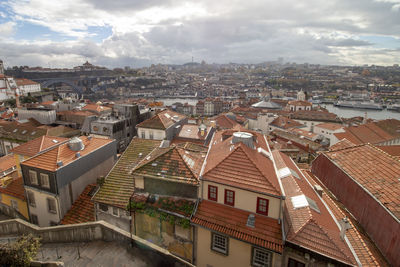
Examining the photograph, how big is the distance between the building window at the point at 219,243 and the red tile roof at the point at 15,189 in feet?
50.3

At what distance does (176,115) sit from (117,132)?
9491 millimetres

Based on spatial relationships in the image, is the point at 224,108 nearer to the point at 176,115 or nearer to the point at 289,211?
the point at 176,115

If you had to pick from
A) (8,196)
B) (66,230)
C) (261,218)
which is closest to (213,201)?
(261,218)

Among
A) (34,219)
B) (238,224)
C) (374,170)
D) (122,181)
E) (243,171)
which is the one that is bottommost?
(34,219)

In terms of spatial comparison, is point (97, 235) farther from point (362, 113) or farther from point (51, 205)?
point (362, 113)

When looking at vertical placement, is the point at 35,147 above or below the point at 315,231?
above

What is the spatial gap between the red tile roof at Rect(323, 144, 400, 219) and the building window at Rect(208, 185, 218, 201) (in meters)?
8.27

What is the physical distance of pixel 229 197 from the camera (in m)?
11.5

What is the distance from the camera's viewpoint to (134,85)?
187250 millimetres

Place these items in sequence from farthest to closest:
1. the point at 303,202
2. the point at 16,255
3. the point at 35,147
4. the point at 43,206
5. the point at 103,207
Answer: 1. the point at 35,147
2. the point at 43,206
3. the point at 103,207
4. the point at 303,202
5. the point at 16,255

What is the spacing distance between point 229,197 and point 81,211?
35.8 feet

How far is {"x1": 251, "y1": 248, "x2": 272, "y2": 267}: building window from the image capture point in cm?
1019

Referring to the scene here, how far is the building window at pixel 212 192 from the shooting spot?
11705mm

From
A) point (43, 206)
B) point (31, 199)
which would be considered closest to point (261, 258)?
point (43, 206)
